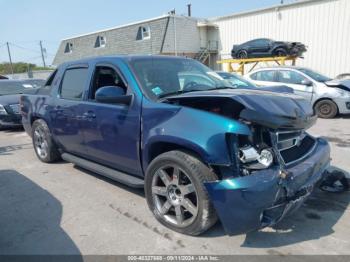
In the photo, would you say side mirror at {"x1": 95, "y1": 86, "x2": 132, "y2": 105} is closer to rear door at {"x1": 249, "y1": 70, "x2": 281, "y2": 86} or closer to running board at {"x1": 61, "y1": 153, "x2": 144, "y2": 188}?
running board at {"x1": 61, "y1": 153, "x2": 144, "y2": 188}

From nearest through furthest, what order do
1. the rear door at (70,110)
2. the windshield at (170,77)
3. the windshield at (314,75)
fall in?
the windshield at (170,77)
the rear door at (70,110)
the windshield at (314,75)

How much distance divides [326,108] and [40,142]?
26.9 feet

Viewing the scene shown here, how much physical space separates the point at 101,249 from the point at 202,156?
4.29 feet

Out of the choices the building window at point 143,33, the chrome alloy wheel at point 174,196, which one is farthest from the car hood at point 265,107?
the building window at point 143,33

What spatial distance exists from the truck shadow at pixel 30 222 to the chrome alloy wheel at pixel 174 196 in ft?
3.06

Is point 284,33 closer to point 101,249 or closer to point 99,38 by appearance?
point 99,38

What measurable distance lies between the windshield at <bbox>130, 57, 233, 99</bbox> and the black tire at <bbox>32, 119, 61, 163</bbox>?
8.12 feet

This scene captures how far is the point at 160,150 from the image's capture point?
11.3ft

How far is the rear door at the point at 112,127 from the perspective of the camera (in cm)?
362

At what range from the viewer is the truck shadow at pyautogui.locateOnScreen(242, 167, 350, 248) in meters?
3.07

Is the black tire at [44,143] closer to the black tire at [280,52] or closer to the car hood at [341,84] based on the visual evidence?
the car hood at [341,84]

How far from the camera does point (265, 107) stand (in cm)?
288

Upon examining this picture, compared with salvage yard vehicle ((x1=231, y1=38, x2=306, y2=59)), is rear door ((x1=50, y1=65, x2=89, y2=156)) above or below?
below

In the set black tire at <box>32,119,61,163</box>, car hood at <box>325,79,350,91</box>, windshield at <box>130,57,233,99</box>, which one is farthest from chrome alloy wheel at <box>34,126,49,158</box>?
car hood at <box>325,79,350,91</box>
